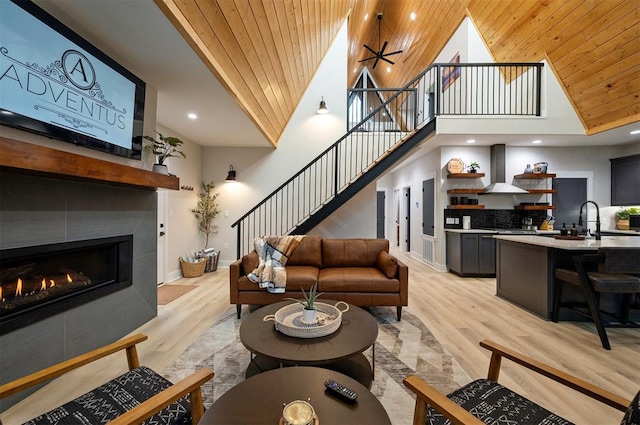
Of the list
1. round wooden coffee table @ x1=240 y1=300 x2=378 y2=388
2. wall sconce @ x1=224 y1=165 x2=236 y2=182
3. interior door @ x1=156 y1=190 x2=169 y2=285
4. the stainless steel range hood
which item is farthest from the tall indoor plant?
the stainless steel range hood

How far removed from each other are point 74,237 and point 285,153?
4.10m

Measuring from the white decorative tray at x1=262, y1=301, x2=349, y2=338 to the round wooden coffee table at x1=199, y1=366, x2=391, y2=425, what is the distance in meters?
0.46

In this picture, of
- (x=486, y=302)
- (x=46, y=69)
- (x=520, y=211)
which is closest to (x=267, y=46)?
(x=46, y=69)

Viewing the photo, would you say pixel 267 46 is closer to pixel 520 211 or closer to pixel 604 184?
pixel 520 211

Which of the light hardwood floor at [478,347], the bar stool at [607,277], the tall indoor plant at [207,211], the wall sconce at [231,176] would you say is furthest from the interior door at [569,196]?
the tall indoor plant at [207,211]

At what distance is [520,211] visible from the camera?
537cm

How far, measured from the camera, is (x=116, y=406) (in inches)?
43.1

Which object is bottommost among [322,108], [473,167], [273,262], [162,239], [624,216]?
[273,262]

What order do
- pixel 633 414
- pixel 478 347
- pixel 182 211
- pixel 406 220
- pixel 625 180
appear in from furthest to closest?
pixel 406 220, pixel 625 180, pixel 182 211, pixel 478 347, pixel 633 414

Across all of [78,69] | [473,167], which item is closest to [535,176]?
[473,167]

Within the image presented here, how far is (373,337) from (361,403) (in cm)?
70

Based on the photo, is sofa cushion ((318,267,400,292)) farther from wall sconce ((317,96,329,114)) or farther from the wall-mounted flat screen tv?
wall sconce ((317,96,329,114))

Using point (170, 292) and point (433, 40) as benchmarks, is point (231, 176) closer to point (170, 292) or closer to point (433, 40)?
point (170, 292)

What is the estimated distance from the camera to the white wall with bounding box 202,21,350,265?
5.68 m
